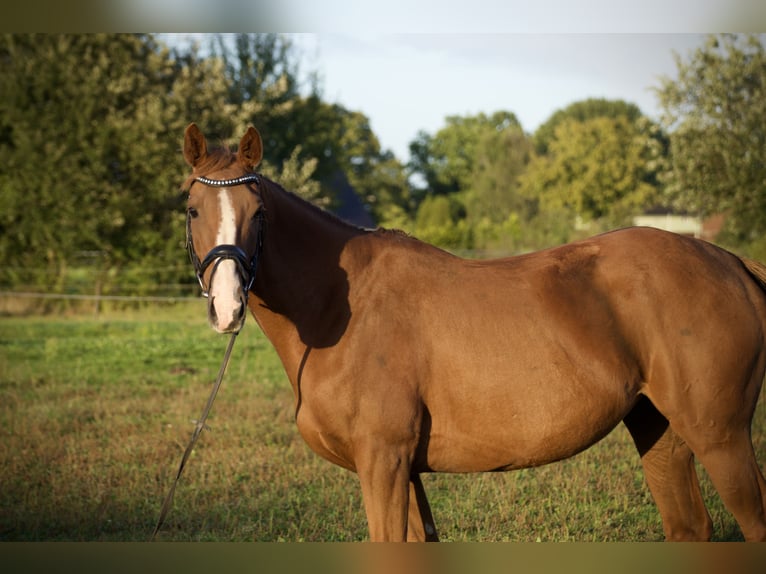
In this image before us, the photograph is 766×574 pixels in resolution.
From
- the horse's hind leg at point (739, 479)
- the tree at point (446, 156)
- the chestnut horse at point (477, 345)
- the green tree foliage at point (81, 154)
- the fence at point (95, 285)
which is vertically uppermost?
the chestnut horse at point (477, 345)

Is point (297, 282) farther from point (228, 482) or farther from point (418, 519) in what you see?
point (228, 482)

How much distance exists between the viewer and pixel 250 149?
3707mm

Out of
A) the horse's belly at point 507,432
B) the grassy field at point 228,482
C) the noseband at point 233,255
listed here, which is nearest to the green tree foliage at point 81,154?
the grassy field at point 228,482

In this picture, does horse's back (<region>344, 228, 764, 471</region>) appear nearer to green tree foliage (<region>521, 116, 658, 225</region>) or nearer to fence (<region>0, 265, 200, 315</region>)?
fence (<region>0, 265, 200, 315</region>)

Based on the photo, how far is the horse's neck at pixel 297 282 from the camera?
3.83m

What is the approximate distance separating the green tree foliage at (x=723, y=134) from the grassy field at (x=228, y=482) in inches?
443

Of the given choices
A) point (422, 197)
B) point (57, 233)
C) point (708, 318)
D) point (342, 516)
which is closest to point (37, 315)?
point (57, 233)

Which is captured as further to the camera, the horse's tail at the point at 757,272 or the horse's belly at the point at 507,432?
the horse's tail at the point at 757,272

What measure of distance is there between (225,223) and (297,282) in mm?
621

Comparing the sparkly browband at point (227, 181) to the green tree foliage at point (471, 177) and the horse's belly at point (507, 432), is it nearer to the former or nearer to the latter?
the horse's belly at point (507, 432)

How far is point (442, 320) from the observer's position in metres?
3.84

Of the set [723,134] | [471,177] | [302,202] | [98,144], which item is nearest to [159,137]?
[98,144]

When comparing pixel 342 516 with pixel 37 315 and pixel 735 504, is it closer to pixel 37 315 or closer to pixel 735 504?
pixel 735 504

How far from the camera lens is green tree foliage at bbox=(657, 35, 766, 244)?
18.3 m
